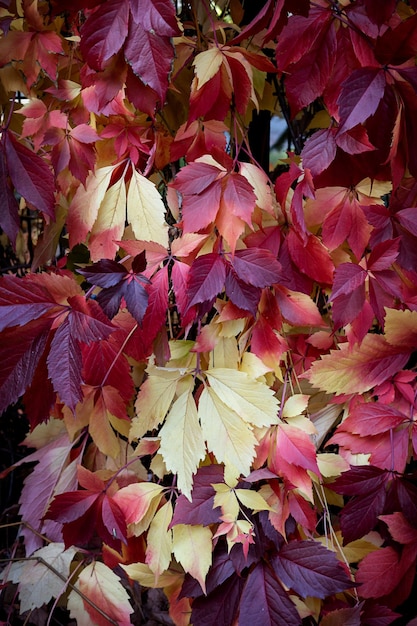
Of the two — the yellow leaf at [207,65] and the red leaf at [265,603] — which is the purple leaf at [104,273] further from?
the red leaf at [265,603]

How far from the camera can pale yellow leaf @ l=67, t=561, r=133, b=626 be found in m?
0.88

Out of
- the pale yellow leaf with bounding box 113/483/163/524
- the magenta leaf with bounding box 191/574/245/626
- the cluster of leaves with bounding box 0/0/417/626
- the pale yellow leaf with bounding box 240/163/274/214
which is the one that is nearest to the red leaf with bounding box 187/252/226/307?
the cluster of leaves with bounding box 0/0/417/626

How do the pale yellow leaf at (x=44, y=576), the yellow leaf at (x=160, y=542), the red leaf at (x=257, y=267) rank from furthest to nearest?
the pale yellow leaf at (x=44, y=576) < the yellow leaf at (x=160, y=542) < the red leaf at (x=257, y=267)

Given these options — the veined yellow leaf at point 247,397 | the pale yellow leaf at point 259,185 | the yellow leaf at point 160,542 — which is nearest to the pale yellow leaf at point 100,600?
the yellow leaf at point 160,542

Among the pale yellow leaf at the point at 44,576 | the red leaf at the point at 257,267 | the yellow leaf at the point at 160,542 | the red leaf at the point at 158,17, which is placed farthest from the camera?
the pale yellow leaf at the point at 44,576

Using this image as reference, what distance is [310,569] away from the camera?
78 cm

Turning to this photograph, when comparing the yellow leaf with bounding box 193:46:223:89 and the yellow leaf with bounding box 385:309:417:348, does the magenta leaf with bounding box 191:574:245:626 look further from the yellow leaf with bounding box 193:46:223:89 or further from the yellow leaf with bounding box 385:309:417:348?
the yellow leaf with bounding box 193:46:223:89

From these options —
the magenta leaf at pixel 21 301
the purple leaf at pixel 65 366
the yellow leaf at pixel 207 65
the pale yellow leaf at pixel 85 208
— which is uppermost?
the yellow leaf at pixel 207 65

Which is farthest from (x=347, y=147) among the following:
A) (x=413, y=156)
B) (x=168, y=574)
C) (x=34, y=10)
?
(x=168, y=574)

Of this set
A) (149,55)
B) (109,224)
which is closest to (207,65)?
(149,55)

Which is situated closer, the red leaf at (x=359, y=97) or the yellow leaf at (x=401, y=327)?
the red leaf at (x=359, y=97)

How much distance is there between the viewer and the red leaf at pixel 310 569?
2.47 ft

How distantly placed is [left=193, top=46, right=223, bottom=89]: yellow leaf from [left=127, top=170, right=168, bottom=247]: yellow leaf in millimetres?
158

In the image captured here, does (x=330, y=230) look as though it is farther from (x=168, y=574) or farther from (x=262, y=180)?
(x=168, y=574)
